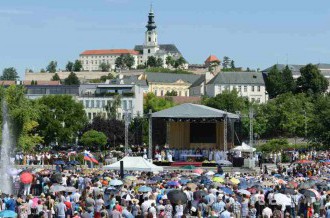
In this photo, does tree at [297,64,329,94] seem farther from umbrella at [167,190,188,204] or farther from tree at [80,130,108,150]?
umbrella at [167,190,188,204]

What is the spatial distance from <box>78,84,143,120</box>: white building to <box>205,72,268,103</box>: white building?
40.2m

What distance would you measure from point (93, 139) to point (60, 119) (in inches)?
377

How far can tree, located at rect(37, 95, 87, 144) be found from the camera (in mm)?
98125

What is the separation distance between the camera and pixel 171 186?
32188 millimetres

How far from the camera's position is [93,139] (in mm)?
93875

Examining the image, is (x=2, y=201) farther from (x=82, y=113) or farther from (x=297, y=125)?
(x=297, y=125)

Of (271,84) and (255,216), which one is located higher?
(271,84)

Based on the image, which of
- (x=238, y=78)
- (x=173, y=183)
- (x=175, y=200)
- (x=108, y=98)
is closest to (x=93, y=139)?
(x=108, y=98)

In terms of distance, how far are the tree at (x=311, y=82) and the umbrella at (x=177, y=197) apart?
397ft

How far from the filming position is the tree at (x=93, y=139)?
93812 mm

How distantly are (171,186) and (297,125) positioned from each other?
80870 millimetres

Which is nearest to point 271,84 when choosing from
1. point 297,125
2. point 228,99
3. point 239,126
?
point 228,99

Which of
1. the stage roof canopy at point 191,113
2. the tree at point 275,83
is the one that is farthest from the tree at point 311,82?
the stage roof canopy at point 191,113

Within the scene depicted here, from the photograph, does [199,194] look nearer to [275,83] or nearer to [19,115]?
[19,115]
